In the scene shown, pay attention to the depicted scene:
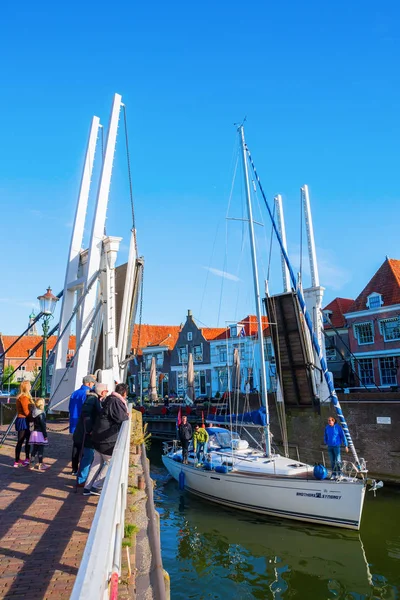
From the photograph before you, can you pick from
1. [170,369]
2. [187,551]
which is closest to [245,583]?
[187,551]

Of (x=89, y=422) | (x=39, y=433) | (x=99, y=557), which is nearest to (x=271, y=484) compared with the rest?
(x=39, y=433)

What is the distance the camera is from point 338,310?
3628 cm

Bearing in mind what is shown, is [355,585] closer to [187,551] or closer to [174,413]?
[187,551]

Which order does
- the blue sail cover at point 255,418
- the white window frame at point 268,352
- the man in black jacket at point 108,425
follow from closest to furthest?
the man in black jacket at point 108,425 → the blue sail cover at point 255,418 → the white window frame at point 268,352

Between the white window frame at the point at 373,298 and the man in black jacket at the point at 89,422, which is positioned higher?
the white window frame at the point at 373,298

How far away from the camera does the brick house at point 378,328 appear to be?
2928cm

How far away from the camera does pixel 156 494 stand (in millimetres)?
16641

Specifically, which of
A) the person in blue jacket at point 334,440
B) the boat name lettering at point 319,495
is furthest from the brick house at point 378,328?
the boat name lettering at point 319,495

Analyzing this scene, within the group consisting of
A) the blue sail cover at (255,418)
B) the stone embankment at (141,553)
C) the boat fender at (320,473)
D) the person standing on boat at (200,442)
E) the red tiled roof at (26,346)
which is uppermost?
the red tiled roof at (26,346)

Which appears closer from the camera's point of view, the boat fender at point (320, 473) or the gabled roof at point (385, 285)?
the boat fender at point (320, 473)

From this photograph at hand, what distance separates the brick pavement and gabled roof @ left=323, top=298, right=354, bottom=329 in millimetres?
30083

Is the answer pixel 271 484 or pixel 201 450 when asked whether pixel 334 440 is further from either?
pixel 201 450

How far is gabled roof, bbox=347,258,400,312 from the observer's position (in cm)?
2998

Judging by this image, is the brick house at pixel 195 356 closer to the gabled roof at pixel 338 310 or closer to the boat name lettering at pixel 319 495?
the gabled roof at pixel 338 310
